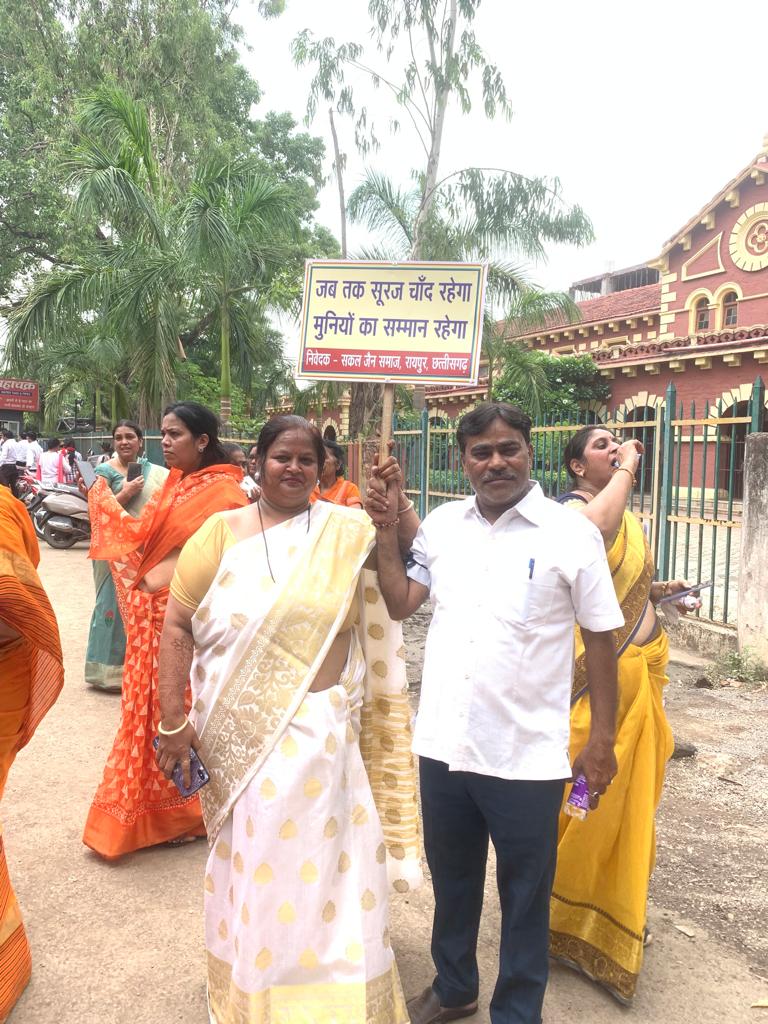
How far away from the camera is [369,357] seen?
2.46m

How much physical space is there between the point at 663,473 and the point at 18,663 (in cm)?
537

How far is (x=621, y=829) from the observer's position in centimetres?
237

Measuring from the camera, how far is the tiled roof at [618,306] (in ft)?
74.8

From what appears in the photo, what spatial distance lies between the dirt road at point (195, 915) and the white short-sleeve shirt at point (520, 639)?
2.96ft

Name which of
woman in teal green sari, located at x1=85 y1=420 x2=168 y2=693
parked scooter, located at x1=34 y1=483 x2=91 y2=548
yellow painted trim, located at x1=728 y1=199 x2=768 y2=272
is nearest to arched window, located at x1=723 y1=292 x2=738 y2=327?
yellow painted trim, located at x1=728 y1=199 x2=768 y2=272

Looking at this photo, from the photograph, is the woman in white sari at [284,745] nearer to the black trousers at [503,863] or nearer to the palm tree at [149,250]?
the black trousers at [503,863]

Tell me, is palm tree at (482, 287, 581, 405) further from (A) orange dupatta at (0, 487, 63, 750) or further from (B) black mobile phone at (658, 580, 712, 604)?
(A) orange dupatta at (0, 487, 63, 750)

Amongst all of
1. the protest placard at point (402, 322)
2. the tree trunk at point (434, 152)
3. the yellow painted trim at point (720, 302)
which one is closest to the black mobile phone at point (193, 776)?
the protest placard at point (402, 322)

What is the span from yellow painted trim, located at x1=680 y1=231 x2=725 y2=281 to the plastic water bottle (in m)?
21.8

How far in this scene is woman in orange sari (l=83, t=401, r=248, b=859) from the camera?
3.15 metres

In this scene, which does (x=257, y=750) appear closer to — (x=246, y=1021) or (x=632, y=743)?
(x=246, y=1021)

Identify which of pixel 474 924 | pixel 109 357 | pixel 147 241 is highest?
pixel 147 241

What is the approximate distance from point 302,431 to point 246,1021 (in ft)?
4.83

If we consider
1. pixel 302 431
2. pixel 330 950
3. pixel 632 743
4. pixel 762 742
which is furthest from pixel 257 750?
pixel 762 742
